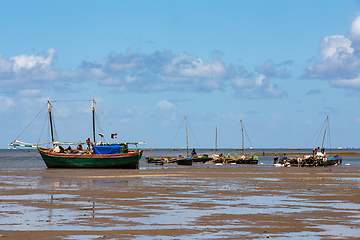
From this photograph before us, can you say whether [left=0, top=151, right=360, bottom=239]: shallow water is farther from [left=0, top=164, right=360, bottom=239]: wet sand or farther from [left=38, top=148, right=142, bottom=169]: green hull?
[left=38, top=148, right=142, bottom=169]: green hull

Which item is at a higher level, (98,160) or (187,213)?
(98,160)

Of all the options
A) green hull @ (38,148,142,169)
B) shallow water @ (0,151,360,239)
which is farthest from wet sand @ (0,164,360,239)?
green hull @ (38,148,142,169)

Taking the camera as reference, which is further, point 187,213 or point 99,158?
point 99,158

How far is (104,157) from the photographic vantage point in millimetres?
70750

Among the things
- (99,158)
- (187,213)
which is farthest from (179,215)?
(99,158)

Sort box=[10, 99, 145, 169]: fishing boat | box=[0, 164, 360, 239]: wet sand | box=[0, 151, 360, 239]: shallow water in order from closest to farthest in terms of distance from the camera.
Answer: box=[0, 164, 360, 239]: wet sand, box=[0, 151, 360, 239]: shallow water, box=[10, 99, 145, 169]: fishing boat

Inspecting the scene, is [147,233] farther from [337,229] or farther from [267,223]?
[337,229]

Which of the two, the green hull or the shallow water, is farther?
the green hull

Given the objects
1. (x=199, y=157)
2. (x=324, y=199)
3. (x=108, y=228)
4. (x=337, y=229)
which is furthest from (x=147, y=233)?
(x=199, y=157)

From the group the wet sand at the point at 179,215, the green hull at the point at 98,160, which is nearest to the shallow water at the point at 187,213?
the wet sand at the point at 179,215

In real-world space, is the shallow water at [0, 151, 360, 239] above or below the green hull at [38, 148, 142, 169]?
below

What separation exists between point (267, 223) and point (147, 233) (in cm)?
430

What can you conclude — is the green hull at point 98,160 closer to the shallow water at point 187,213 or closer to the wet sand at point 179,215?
the shallow water at point 187,213

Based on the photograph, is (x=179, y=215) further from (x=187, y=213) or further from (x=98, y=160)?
(x=98, y=160)
